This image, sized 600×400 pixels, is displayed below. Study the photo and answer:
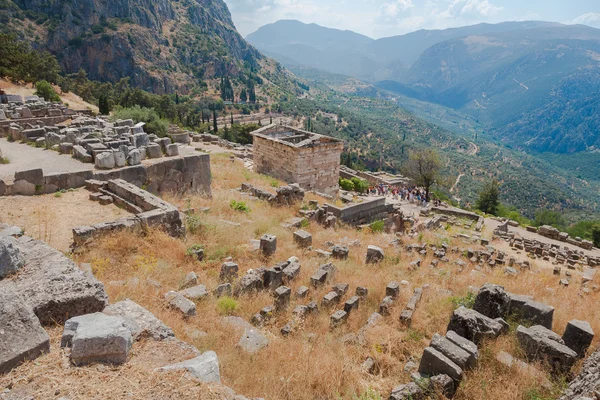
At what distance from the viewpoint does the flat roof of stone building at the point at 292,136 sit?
19.4 meters

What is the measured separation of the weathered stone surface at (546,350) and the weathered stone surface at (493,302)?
2.87 ft

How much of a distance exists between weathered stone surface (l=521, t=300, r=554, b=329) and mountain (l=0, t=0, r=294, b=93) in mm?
94269

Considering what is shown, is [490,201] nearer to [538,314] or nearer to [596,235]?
[596,235]

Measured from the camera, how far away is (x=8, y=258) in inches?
162

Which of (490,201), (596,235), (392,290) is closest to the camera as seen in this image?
(392,290)

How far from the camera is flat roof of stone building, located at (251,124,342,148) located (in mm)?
19438

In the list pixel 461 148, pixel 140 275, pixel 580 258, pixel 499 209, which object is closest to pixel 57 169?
pixel 140 275

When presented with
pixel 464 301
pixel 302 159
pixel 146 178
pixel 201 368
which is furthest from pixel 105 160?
pixel 302 159

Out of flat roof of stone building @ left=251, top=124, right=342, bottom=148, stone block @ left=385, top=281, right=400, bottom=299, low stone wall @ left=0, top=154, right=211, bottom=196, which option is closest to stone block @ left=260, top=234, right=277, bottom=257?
stone block @ left=385, top=281, right=400, bottom=299

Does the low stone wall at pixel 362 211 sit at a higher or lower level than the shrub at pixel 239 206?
lower

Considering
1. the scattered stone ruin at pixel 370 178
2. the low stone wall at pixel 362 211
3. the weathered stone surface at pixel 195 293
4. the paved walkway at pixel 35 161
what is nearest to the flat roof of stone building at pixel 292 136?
the low stone wall at pixel 362 211

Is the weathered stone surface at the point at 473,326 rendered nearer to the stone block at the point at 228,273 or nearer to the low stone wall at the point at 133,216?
the stone block at the point at 228,273

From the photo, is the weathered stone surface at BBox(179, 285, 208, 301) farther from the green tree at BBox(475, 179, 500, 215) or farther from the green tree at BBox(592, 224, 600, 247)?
the green tree at BBox(475, 179, 500, 215)

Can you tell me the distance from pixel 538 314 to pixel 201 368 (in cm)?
534
